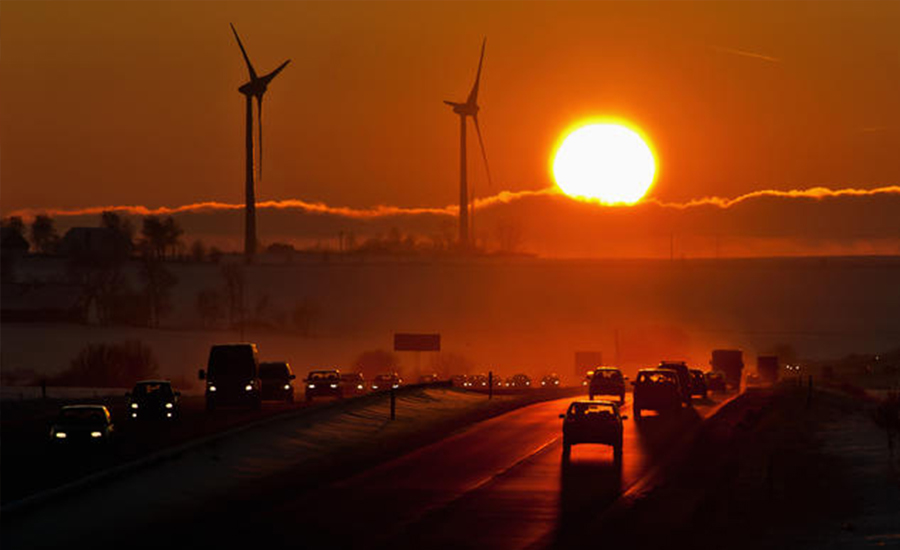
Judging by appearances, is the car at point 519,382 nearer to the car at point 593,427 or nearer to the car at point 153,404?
the car at point 153,404

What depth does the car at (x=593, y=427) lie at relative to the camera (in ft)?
164

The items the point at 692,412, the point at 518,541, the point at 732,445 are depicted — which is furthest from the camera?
the point at 692,412

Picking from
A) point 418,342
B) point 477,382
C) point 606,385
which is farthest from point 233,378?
point 418,342

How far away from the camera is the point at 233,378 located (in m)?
70.4

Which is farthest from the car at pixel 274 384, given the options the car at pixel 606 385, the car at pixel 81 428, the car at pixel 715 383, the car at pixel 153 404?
the car at pixel 715 383

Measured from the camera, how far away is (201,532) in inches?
1265

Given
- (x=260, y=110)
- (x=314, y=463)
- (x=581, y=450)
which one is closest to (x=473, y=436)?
(x=581, y=450)

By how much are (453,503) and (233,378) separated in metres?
34.5

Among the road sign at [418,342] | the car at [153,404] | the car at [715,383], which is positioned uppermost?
the road sign at [418,342]

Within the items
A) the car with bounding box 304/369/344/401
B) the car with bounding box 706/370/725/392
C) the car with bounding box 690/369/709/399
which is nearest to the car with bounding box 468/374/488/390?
the car with bounding box 706/370/725/392

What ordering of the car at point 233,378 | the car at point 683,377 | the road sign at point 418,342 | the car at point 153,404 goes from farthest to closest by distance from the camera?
the road sign at point 418,342 → the car at point 683,377 → the car at point 233,378 → the car at point 153,404

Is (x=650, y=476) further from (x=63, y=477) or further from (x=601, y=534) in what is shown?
(x=63, y=477)

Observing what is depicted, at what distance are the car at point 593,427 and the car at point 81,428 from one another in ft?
53.1

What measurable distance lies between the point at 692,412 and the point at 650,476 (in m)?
33.7
